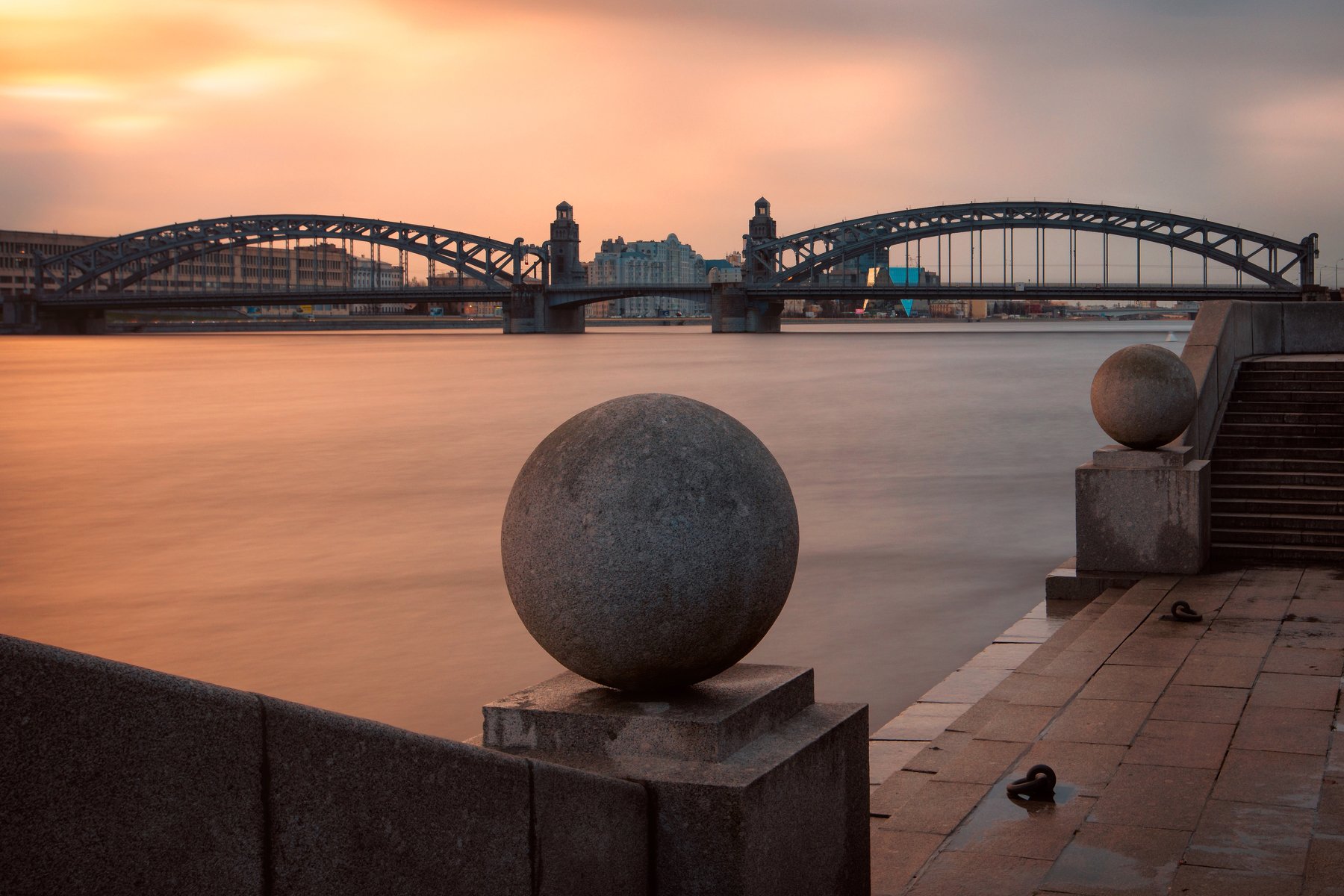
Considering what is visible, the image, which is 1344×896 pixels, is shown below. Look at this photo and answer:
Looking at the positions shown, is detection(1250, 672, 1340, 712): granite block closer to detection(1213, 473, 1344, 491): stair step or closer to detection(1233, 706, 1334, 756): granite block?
detection(1233, 706, 1334, 756): granite block

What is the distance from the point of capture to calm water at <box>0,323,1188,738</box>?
886 cm

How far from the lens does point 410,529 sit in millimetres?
14594

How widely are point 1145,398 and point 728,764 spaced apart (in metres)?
6.27

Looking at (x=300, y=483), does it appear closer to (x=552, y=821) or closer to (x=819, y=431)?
(x=819, y=431)

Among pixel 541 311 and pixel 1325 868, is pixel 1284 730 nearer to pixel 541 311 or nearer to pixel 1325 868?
pixel 1325 868

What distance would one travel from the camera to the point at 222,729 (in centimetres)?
189

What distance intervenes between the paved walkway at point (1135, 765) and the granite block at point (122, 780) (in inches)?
87.3

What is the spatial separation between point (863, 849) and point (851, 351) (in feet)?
233

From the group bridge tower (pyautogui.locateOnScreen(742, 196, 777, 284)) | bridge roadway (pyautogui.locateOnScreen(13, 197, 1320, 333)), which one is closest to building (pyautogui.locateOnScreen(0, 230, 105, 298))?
bridge roadway (pyautogui.locateOnScreen(13, 197, 1320, 333))

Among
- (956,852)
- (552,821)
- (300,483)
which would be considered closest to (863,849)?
(956,852)

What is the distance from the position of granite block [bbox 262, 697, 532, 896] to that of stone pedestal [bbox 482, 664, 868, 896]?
0.27m

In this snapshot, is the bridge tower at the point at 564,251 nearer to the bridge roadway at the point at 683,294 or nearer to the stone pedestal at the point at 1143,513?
the bridge roadway at the point at 683,294

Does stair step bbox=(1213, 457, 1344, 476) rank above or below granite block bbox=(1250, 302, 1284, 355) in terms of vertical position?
below

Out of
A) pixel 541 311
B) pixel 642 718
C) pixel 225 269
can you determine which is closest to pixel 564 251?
pixel 541 311
